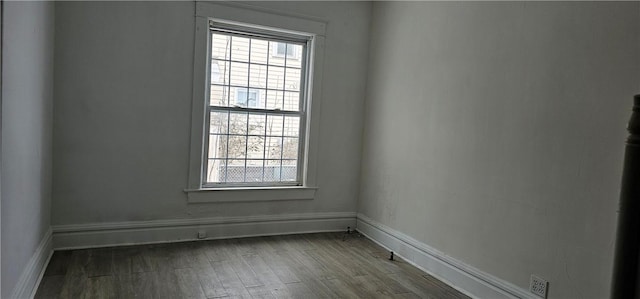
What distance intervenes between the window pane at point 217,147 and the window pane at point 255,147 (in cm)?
24

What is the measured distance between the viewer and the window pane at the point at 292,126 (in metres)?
4.59

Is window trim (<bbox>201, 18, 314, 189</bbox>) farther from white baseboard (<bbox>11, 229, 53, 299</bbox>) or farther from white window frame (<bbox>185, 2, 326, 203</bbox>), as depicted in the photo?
white baseboard (<bbox>11, 229, 53, 299</bbox>)

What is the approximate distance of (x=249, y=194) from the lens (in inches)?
173

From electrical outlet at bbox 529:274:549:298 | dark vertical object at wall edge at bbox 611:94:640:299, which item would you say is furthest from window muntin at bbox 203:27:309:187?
dark vertical object at wall edge at bbox 611:94:640:299

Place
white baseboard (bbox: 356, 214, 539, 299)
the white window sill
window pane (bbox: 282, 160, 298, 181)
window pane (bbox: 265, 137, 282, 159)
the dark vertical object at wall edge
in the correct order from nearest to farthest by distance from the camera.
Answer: the dark vertical object at wall edge → white baseboard (bbox: 356, 214, 539, 299) → the white window sill → window pane (bbox: 265, 137, 282, 159) → window pane (bbox: 282, 160, 298, 181)

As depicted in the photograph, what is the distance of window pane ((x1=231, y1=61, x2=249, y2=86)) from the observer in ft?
14.1

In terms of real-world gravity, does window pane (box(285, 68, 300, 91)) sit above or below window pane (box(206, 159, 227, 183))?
above

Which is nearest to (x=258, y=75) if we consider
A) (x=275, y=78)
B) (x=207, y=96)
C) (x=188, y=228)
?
(x=275, y=78)

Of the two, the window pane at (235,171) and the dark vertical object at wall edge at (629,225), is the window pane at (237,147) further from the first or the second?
the dark vertical object at wall edge at (629,225)

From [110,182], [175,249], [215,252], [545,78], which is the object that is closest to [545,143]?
[545,78]

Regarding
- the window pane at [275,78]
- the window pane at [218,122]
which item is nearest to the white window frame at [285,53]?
the window pane at [275,78]

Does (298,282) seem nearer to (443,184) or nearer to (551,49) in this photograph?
(443,184)

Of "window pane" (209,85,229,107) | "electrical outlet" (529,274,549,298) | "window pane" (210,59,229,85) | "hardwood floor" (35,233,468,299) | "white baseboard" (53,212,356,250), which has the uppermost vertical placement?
"window pane" (210,59,229,85)

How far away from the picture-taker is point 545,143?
277 cm
